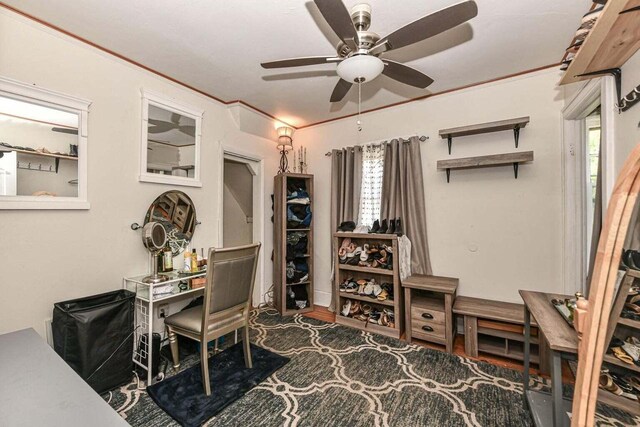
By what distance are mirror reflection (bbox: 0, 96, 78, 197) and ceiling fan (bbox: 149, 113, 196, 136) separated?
1.87 feet

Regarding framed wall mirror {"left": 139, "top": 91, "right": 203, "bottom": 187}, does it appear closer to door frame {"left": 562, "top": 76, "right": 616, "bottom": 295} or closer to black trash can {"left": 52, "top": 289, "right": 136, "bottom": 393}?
black trash can {"left": 52, "top": 289, "right": 136, "bottom": 393}

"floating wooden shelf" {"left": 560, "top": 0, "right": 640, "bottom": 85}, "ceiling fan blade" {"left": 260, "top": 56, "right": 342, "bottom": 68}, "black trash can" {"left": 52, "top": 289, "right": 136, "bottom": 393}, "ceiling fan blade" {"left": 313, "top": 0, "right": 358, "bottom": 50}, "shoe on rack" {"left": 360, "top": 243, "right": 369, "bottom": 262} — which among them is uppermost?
"ceiling fan blade" {"left": 313, "top": 0, "right": 358, "bottom": 50}

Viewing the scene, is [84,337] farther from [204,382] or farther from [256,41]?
[256,41]

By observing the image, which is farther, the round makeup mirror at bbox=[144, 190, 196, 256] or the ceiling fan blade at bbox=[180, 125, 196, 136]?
the ceiling fan blade at bbox=[180, 125, 196, 136]

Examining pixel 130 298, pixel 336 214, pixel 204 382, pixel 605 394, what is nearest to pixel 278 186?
pixel 336 214

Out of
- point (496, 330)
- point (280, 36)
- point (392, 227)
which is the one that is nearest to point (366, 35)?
point (280, 36)

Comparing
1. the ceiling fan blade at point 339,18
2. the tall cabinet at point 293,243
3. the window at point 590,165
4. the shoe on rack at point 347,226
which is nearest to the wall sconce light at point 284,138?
the tall cabinet at point 293,243

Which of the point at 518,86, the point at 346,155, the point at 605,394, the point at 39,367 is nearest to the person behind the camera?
the point at 605,394

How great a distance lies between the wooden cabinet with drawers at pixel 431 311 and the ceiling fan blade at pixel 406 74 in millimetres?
1805

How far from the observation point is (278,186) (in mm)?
3570

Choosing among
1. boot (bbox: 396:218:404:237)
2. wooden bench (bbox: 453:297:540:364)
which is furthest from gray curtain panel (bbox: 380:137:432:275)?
wooden bench (bbox: 453:297:540:364)

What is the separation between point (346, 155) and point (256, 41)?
1.77m

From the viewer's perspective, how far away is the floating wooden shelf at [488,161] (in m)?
2.43

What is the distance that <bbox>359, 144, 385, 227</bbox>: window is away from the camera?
3350 millimetres
